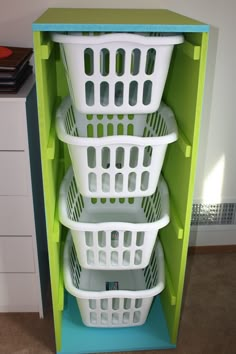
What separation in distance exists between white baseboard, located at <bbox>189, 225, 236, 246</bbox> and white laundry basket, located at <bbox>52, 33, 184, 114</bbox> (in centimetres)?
100

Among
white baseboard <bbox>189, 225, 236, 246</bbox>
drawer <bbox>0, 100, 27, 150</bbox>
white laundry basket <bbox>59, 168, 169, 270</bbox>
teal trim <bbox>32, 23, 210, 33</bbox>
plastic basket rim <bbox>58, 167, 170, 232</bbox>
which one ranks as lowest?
white baseboard <bbox>189, 225, 236, 246</bbox>

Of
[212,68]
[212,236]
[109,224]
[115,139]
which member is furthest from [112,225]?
[212,236]

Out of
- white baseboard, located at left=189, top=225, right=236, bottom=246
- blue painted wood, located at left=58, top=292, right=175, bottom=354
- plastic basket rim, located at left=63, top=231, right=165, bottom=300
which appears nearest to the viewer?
plastic basket rim, located at left=63, top=231, right=165, bottom=300

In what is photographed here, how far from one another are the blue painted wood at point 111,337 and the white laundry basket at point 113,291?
1.3 inches

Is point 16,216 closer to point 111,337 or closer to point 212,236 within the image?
point 111,337

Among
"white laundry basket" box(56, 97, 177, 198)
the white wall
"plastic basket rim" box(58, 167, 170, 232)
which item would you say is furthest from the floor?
"white laundry basket" box(56, 97, 177, 198)

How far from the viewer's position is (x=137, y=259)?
1.47 meters

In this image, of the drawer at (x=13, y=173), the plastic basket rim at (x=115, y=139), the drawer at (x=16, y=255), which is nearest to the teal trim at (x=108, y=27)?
the plastic basket rim at (x=115, y=139)

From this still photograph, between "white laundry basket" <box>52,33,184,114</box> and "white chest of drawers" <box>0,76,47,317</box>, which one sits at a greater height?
"white laundry basket" <box>52,33,184,114</box>

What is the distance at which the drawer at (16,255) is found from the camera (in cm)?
157

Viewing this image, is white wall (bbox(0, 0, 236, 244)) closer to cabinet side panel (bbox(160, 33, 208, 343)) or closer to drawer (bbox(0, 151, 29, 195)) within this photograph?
cabinet side panel (bbox(160, 33, 208, 343))

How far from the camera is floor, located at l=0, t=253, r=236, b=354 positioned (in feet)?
5.26

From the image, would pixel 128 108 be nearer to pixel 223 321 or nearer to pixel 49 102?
pixel 49 102

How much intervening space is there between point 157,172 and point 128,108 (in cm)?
24
